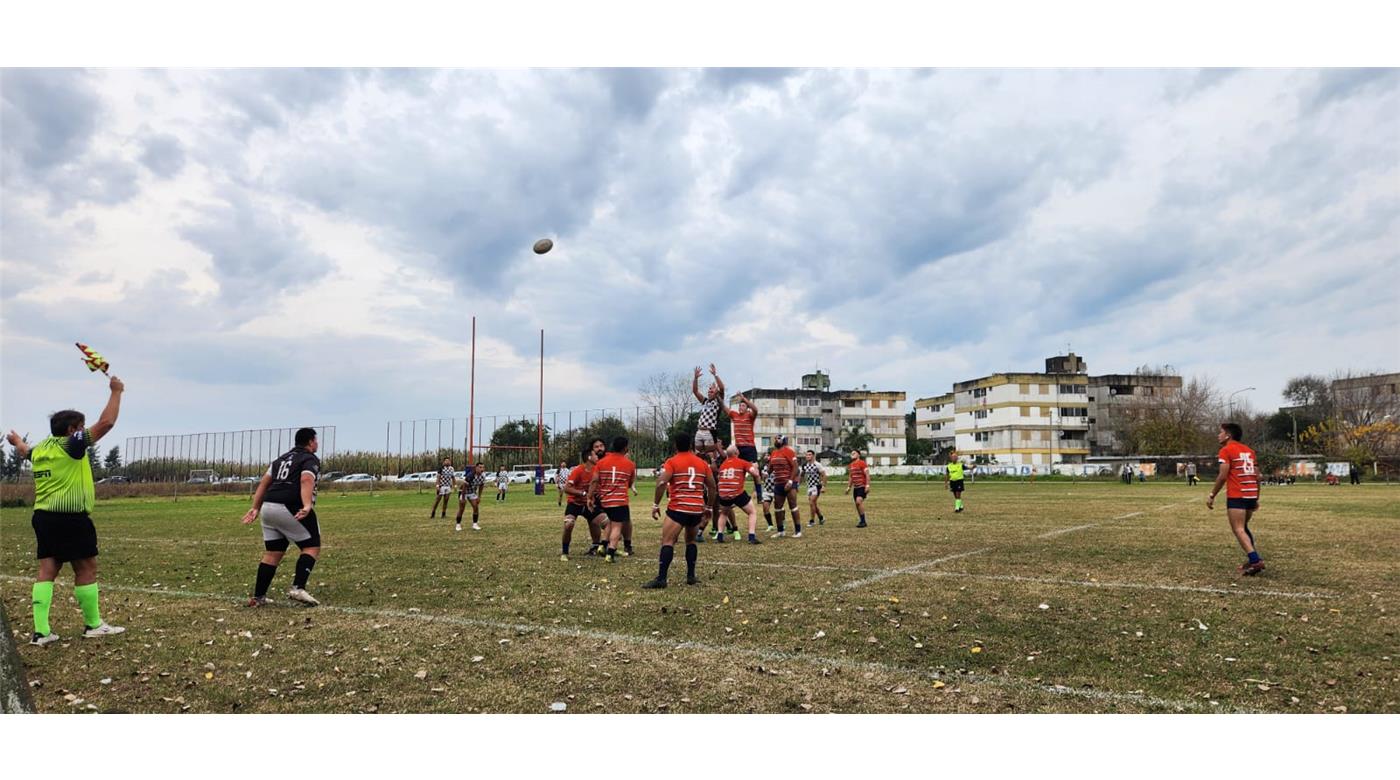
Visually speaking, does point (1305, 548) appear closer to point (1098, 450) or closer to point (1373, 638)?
point (1373, 638)

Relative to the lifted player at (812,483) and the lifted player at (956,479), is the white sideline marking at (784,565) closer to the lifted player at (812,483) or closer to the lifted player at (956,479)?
the lifted player at (812,483)

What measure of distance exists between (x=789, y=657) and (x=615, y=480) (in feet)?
21.0

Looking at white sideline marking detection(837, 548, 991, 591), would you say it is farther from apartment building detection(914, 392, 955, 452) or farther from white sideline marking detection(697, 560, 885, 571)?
apartment building detection(914, 392, 955, 452)

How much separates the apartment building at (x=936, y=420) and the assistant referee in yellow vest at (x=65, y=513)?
367 ft

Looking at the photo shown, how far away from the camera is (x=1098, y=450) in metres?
100

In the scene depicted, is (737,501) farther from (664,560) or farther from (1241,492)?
(1241,492)

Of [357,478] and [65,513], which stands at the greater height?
[65,513]

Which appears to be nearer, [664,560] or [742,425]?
[664,560]

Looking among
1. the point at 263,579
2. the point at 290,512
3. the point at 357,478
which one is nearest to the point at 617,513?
the point at 290,512

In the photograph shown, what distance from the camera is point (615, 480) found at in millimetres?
12555

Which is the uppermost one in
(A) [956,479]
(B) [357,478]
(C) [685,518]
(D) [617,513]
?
(C) [685,518]

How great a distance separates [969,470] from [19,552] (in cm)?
6725

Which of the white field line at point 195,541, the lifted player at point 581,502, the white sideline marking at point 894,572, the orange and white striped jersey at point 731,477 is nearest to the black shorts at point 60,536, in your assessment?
the lifted player at point 581,502

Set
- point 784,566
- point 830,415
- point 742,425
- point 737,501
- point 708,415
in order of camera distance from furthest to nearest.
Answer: point 830,415, point 742,425, point 708,415, point 737,501, point 784,566
